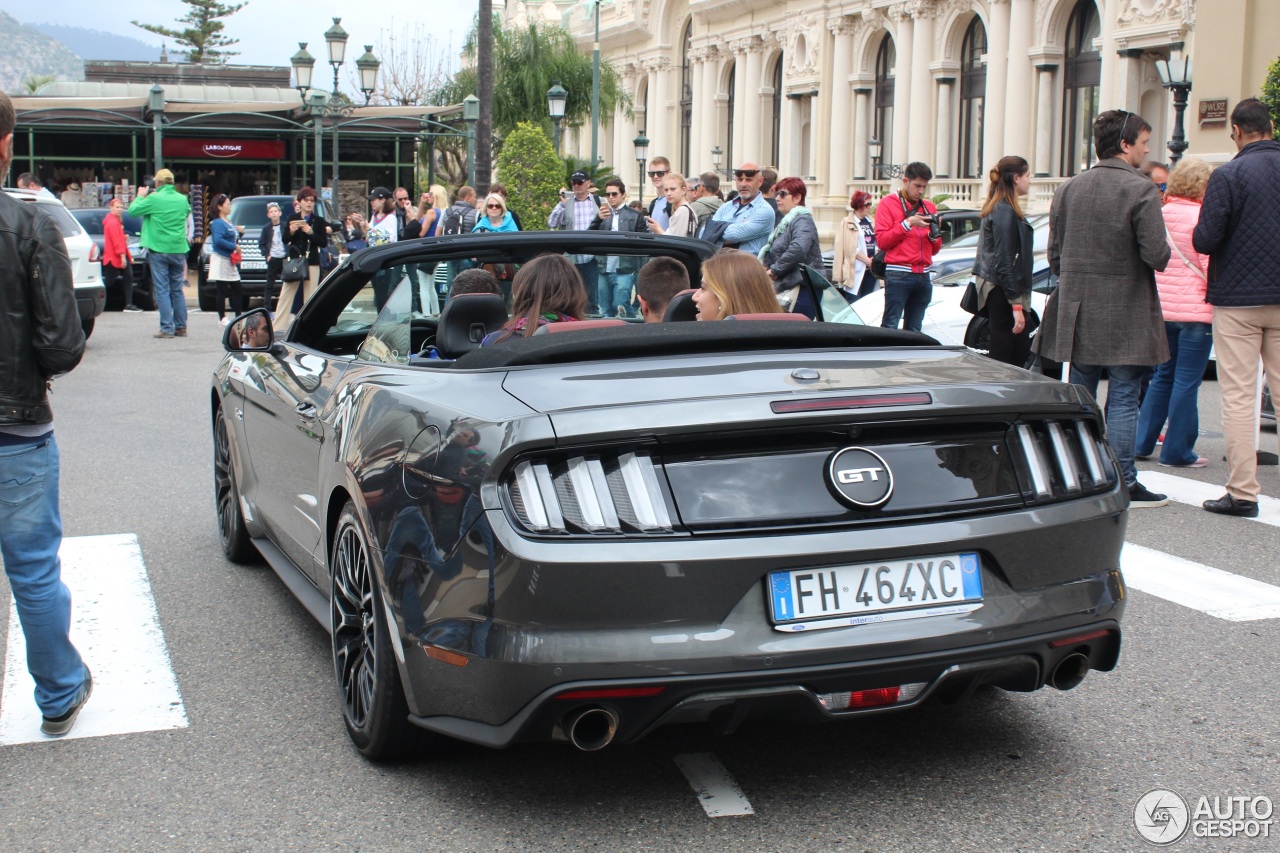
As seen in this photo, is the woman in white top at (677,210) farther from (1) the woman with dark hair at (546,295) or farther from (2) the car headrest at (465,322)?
(2) the car headrest at (465,322)

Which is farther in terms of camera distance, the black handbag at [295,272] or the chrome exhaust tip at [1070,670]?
the black handbag at [295,272]

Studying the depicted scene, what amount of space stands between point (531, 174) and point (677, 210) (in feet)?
43.2

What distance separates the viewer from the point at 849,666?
11.0ft

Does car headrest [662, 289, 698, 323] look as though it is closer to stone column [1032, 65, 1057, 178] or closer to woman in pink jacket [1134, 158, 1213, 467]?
woman in pink jacket [1134, 158, 1213, 467]

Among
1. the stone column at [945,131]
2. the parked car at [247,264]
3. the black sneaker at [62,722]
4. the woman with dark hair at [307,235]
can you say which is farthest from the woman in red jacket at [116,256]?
the stone column at [945,131]

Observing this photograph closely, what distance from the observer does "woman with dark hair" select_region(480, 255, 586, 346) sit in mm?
5000

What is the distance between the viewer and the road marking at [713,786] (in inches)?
145

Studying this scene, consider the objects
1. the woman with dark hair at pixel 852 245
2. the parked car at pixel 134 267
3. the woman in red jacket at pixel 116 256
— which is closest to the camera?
the woman with dark hair at pixel 852 245

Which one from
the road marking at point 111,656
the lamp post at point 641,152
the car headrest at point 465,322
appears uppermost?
the lamp post at point 641,152

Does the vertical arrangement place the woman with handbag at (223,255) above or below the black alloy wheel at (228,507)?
above

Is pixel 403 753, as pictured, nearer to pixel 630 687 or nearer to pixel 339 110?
pixel 630 687

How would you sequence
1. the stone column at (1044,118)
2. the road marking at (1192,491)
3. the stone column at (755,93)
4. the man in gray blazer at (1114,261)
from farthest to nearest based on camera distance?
the stone column at (755,93), the stone column at (1044,118), the road marking at (1192,491), the man in gray blazer at (1114,261)

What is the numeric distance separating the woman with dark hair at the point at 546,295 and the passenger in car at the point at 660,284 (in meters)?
0.48

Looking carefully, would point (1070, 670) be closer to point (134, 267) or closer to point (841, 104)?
point (134, 267)
